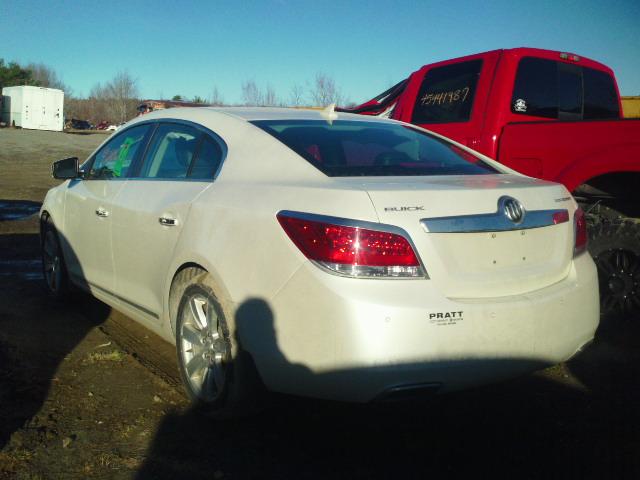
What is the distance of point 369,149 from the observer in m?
3.42

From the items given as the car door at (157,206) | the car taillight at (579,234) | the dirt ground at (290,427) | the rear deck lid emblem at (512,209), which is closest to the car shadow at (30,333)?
the dirt ground at (290,427)

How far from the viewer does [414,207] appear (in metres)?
2.50

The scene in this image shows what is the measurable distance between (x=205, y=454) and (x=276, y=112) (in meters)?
2.01

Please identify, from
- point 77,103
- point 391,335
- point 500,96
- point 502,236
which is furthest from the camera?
point 77,103

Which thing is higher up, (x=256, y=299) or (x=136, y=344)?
(x=256, y=299)

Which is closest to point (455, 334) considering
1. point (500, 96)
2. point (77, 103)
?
point (500, 96)

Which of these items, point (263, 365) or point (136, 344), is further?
point (136, 344)

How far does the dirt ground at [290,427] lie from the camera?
8.77ft

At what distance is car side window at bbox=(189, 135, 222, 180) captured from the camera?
10.9 ft

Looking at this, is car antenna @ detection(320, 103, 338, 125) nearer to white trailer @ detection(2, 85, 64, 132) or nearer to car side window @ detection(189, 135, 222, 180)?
car side window @ detection(189, 135, 222, 180)

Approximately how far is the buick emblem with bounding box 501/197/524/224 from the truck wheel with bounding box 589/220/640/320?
2.14 m

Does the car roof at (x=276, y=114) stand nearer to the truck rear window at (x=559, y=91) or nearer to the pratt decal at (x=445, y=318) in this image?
the pratt decal at (x=445, y=318)

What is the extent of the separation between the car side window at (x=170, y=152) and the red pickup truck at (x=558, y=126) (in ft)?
8.33

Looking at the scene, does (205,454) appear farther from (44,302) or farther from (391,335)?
(44,302)
